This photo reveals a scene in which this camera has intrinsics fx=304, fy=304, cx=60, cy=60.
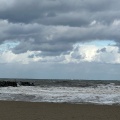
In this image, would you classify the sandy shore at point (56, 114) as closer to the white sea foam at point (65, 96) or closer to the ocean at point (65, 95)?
the ocean at point (65, 95)

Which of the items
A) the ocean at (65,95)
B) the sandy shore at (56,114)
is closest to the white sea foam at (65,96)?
→ the ocean at (65,95)

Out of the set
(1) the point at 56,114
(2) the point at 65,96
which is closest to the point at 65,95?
(2) the point at 65,96

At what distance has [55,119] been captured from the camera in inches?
573

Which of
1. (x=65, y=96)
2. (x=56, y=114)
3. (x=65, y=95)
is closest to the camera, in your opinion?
(x=56, y=114)

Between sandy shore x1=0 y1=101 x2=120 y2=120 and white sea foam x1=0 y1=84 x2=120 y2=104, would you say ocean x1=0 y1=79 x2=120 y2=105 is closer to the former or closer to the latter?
white sea foam x1=0 y1=84 x2=120 y2=104

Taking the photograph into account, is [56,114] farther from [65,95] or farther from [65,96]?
[65,95]

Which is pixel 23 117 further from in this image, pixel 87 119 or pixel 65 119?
pixel 87 119

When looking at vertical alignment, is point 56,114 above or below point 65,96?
below

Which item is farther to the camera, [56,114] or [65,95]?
[65,95]

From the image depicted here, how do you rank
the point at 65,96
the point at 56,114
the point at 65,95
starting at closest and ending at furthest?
the point at 56,114
the point at 65,96
the point at 65,95

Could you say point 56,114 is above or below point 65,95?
below

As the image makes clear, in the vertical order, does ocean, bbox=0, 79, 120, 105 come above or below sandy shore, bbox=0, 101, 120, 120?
above

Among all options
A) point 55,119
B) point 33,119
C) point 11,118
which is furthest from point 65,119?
point 11,118

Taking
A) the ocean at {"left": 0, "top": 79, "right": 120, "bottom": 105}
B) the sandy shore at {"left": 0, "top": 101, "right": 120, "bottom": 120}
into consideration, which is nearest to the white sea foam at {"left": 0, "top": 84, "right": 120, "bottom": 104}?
the ocean at {"left": 0, "top": 79, "right": 120, "bottom": 105}
